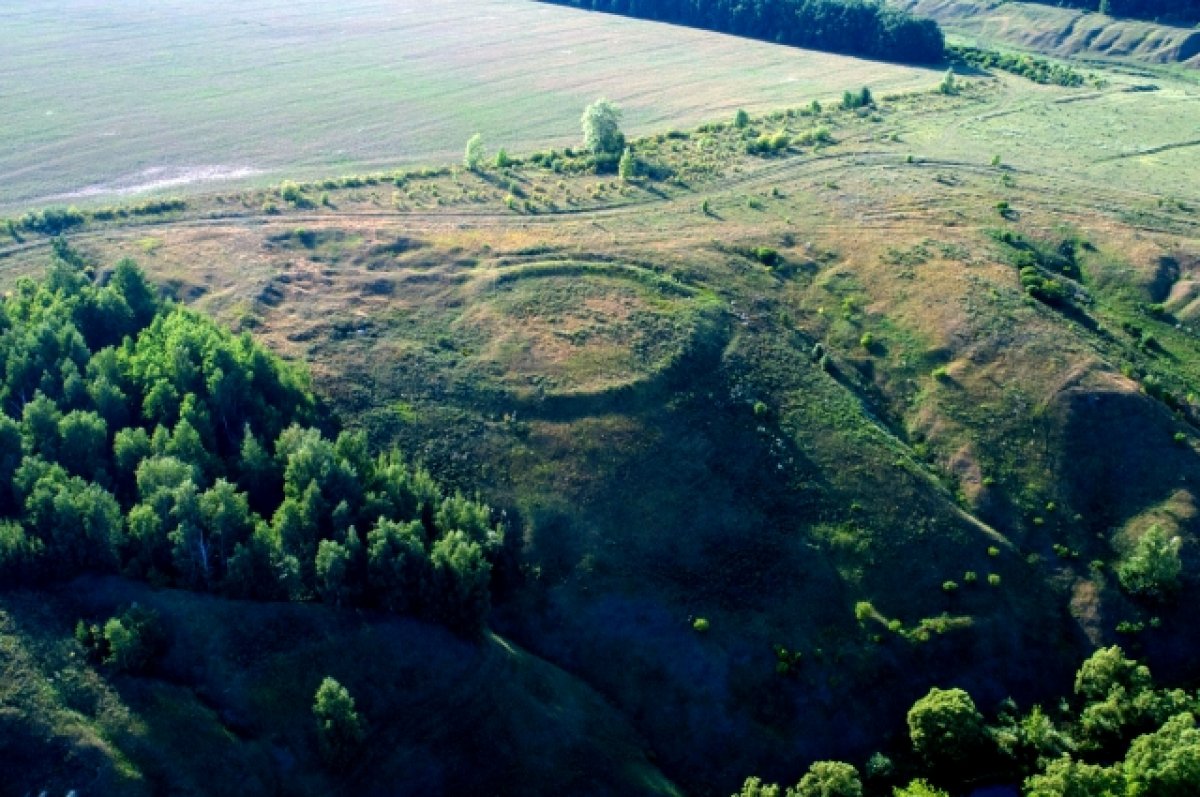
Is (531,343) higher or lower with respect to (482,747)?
higher

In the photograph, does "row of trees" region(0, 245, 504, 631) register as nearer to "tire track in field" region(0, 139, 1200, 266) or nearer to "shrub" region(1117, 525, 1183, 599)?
"tire track in field" region(0, 139, 1200, 266)

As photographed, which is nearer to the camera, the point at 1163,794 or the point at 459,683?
the point at 1163,794

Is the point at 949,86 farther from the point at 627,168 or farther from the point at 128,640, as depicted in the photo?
the point at 128,640

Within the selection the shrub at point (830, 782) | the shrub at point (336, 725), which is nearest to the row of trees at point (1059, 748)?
the shrub at point (830, 782)

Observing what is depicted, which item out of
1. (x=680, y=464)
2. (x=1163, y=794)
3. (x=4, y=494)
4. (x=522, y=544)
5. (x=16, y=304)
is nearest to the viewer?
(x=1163, y=794)

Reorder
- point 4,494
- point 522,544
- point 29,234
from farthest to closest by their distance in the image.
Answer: point 29,234
point 522,544
point 4,494

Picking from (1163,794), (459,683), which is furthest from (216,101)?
(1163,794)

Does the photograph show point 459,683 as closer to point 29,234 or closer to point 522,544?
point 522,544

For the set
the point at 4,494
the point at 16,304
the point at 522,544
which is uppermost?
the point at 16,304

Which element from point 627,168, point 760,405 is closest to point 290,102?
point 627,168
